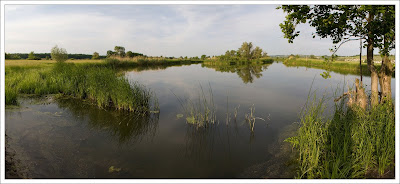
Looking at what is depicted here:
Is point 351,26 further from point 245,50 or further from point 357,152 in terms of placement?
point 245,50

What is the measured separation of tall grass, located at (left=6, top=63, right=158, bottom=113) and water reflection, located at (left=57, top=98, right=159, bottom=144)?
0.44 metres

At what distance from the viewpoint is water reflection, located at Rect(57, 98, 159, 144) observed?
6273 millimetres

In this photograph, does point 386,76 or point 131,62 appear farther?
point 131,62

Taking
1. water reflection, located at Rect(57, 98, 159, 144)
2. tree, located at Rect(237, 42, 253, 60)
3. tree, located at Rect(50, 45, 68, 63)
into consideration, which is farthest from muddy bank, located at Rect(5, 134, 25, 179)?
tree, located at Rect(237, 42, 253, 60)

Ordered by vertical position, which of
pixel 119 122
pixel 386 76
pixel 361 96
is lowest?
pixel 119 122

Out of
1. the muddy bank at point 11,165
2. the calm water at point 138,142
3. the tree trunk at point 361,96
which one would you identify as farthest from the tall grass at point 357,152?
the muddy bank at point 11,165

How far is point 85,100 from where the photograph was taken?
390 inches

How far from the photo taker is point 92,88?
9305mm

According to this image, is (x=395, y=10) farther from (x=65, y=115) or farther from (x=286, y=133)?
(x=65, y=115)

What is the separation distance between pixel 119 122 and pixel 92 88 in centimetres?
325

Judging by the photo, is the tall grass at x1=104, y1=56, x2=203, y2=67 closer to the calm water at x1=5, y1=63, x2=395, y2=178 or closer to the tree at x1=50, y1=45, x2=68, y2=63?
the tree at x1=50, y1=45, x2=68, y2=63

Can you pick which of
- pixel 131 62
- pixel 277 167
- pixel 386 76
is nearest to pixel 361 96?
pixel 386 76

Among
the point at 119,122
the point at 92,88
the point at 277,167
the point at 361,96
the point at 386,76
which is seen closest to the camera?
the point at 277,167

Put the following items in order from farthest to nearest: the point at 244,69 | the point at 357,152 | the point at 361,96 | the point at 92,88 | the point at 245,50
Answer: the point at 245,50 → the point at 244,69 → the point at 92,88 → the point at 361,96 → the point at 357,152
